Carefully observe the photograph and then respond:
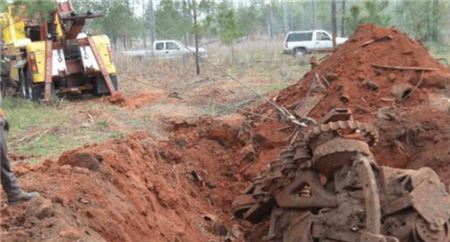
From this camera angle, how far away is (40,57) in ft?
44.4

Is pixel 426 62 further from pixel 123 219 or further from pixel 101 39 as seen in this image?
pixel 101 39

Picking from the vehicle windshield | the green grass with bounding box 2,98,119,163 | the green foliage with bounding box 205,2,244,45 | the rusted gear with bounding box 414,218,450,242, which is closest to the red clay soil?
the green grass with bounding box 2,98,119,163

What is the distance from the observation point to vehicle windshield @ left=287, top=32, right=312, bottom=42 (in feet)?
101

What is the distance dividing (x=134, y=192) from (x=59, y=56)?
866 centimetres

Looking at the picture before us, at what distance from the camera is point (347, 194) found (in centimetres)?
510

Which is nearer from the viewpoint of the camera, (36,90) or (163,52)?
(36,90)

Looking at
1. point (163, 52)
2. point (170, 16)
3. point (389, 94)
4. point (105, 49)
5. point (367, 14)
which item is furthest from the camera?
point (163, 52)

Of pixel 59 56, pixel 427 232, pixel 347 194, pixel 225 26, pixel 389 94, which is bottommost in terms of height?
pixel 427 232

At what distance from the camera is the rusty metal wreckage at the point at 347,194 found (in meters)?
4.83

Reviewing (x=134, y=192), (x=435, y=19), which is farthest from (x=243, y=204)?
(x=435, y=19)

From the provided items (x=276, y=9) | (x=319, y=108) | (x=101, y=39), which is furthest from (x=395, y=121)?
(x=276, y=9)

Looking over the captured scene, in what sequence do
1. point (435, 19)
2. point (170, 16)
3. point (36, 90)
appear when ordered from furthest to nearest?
1. point (170, 16)
2. point (435, 19)
3. point (36, 90)

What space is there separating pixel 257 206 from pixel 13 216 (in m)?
2.52

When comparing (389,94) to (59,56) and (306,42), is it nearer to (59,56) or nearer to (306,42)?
(59,56)
